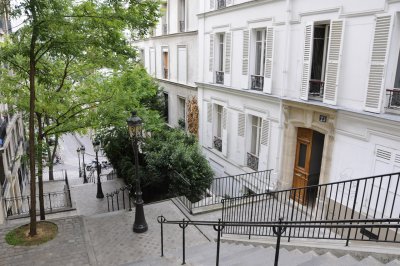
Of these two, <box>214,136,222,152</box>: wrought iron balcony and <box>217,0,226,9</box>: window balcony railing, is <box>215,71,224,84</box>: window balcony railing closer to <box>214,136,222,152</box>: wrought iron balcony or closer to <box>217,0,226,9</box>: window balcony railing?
<box>214,136,222,152</box>: wrought iron balcony

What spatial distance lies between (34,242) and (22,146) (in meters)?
13.7

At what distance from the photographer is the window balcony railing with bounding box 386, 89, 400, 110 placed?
682 centimetres

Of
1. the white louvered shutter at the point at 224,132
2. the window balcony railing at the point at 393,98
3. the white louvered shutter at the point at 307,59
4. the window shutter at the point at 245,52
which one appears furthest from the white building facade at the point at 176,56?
the window balcony railing at the point at 393,98

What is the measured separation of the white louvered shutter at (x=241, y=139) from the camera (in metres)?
11.9

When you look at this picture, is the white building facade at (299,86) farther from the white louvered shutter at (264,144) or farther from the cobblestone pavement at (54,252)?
the cobblestone pavement at (54,252)

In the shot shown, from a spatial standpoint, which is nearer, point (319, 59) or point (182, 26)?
point (319, 59)

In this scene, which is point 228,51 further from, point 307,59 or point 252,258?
point 252,258

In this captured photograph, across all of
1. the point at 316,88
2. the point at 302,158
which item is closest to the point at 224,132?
the point at 302,158

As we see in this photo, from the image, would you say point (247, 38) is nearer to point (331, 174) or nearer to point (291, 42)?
point (291, 42)

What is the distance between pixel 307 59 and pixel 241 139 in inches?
168

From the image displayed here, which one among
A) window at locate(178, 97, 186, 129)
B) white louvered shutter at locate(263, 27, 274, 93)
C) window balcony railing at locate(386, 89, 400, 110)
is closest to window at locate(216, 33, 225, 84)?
white louvered shutter at locate(263, 27, 274, 93)

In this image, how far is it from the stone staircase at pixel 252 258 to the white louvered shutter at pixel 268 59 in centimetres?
533

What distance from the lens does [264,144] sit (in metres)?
10.8

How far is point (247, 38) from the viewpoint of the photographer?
11023 millimetres
